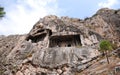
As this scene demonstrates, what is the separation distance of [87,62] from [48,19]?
21.2 m

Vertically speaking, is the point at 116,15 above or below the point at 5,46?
above

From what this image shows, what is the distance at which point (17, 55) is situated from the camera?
158 feet

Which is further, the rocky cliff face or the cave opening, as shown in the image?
the cave opening

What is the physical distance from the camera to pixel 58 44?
59.7 meters

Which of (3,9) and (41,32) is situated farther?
(41,32)

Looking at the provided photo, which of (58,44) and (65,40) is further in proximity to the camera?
(58,44)

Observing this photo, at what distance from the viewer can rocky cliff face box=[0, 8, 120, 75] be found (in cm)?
4212

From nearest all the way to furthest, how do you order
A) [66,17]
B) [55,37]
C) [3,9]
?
[3,9], [55,37], [66,17]

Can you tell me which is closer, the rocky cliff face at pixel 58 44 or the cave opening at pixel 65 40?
the rocky cliff face at pixel 58 44

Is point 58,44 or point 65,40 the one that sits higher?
point 65,40

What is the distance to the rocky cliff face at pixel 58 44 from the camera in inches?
1658

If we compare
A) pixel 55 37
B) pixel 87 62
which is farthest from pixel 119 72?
pixel 55 37

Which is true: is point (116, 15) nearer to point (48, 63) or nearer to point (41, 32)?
point (41, 32)

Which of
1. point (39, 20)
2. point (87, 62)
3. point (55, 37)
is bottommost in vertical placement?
point (87, 62)
